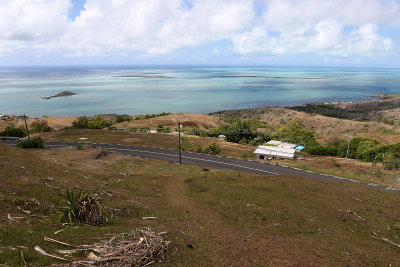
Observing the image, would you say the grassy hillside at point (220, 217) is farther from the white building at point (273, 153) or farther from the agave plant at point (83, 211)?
the white building at point (273, 153)

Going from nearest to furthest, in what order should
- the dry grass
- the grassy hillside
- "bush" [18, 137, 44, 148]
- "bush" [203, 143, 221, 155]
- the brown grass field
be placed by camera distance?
1. the grassy hillside
2. the brown grass field
3. "bush" [18, 137, 44, 148]
4. "bush" [203, 143, 221, 155]
5. the dry grass

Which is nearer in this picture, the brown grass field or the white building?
the brown grass field

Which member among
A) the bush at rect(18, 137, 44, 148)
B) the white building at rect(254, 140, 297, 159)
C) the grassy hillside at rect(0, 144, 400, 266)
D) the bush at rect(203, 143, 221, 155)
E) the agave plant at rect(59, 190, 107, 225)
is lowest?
the white building at rect(254, 140, 297, 159)

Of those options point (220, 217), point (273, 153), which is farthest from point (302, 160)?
point (220, 217)

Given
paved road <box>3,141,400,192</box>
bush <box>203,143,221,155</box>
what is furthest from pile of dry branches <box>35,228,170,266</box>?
bush <box>203,143,221,155</box>

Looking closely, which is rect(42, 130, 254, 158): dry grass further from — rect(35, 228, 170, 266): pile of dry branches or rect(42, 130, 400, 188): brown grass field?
rect(35, 228, 170, 266): pile of dry branches

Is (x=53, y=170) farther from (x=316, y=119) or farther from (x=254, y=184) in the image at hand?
(x=316, y=119)

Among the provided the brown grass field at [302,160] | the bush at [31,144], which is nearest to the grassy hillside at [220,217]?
the brown grass field at [302,160]
